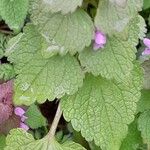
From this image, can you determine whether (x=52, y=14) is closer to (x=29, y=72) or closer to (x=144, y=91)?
(x=29, y=72)

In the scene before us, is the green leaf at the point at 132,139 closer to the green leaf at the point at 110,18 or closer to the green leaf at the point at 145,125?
the green leaf at the point at 145,125

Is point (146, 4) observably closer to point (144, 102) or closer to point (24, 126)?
point (144, 102)

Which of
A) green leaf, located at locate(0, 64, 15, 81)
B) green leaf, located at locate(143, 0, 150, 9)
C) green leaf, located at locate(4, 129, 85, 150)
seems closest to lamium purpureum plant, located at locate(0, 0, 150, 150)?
green leaf, located at locate(4, 129, 85, 150)

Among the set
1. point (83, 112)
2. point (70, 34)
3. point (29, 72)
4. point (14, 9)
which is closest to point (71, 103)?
point (83, 112)

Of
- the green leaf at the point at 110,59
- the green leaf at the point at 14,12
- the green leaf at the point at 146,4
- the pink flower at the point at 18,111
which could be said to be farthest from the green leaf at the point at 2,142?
the green leaf at the point at 146,4

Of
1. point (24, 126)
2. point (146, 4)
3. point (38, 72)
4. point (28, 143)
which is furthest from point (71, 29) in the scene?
point (146, 4)

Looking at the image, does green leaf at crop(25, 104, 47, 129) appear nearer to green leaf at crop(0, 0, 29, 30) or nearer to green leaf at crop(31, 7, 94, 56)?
green leaf at crop(0, 0, 29, 30)

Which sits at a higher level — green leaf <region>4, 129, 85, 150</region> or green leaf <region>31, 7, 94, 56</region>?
green leaf <region>31, 7, 94, 56</region>

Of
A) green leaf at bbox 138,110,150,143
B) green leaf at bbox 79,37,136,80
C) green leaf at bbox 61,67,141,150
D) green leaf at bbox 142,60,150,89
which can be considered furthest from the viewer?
green leaf at bbox 138,110,150,143
